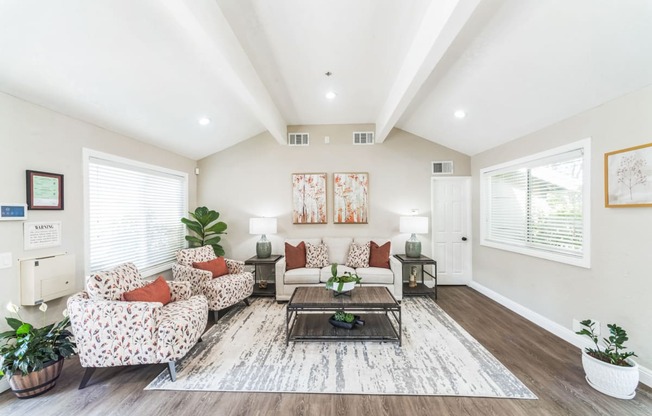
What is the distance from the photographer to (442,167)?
4.68 m

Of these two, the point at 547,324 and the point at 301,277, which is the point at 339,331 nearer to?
the point at 301,277

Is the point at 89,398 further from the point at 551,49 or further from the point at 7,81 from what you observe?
the point at 551,49

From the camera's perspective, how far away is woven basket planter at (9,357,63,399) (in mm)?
1925

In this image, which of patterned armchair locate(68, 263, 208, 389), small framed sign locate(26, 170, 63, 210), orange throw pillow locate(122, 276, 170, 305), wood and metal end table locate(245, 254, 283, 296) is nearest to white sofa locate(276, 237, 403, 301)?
wood and metal end table locate(245, 254, 283, 296)

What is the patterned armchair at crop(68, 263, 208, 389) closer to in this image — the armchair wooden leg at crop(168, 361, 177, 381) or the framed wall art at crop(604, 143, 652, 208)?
the armchair wooden leg at crop(168, 361, 177, 381)

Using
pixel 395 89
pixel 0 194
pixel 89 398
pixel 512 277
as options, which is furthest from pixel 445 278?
pixel 0 194

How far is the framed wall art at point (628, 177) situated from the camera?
6.81 feet

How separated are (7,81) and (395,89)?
3.53m

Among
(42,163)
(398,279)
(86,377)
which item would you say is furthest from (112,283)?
(398,279)

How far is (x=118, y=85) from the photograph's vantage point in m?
2.42

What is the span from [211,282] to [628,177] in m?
4.41

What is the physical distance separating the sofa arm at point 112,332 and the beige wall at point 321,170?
2632 millimetres

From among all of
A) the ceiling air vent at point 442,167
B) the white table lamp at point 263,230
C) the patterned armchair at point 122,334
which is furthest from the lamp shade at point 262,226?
the ceiling air vent at point 442,167

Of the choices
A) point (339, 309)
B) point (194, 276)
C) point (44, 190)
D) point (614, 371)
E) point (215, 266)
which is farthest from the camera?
point (215, 266)
